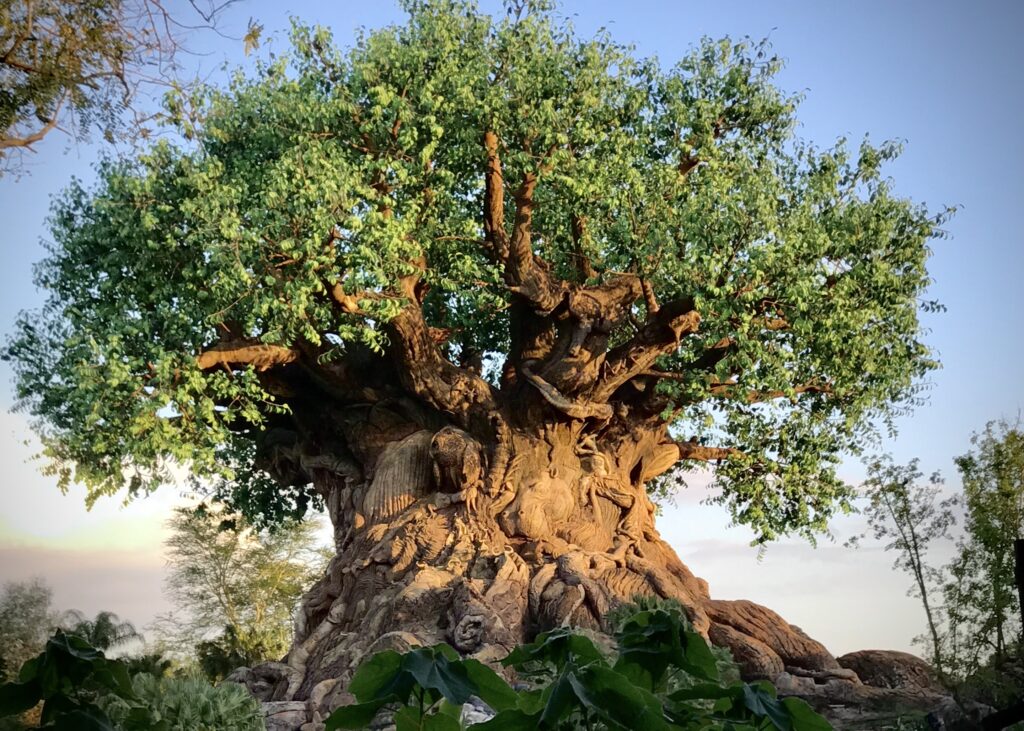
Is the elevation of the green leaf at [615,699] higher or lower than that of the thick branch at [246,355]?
lower

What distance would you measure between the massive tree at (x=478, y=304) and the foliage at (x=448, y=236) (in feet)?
0.16

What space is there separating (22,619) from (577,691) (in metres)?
18.5

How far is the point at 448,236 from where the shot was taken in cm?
1439

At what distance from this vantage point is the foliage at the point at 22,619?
52.7ft

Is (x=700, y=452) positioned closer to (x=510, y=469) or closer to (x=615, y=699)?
(x=510, y=469)

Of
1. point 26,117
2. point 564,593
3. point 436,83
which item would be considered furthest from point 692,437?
point 26,117

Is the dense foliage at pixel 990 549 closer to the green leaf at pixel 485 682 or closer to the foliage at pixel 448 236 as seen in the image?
the foliage at pixel 448 236

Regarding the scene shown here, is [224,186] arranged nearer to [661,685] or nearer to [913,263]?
[913,263]

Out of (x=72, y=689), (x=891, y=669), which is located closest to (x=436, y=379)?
(x=891, y=669)

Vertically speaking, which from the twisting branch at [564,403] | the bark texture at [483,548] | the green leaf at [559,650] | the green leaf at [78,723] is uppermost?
the twisting branch at [564,403]

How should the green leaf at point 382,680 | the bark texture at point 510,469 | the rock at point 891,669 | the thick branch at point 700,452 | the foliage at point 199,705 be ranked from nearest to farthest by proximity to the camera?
the green leaf at point 382,680 < the foliage at point 199,705 < the bark texture at point 510,469 < the rock at point 891,669 < the thick branch at point 700,452

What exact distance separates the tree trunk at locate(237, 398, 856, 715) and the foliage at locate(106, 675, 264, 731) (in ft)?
12.4

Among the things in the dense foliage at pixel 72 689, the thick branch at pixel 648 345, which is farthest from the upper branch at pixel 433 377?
the dense foliage at pixel 72 689

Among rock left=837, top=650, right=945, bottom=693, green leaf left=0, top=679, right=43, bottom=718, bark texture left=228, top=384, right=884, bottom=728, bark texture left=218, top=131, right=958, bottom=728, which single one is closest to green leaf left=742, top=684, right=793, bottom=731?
green leaf left=0, top=679, right=43, bottom=718
